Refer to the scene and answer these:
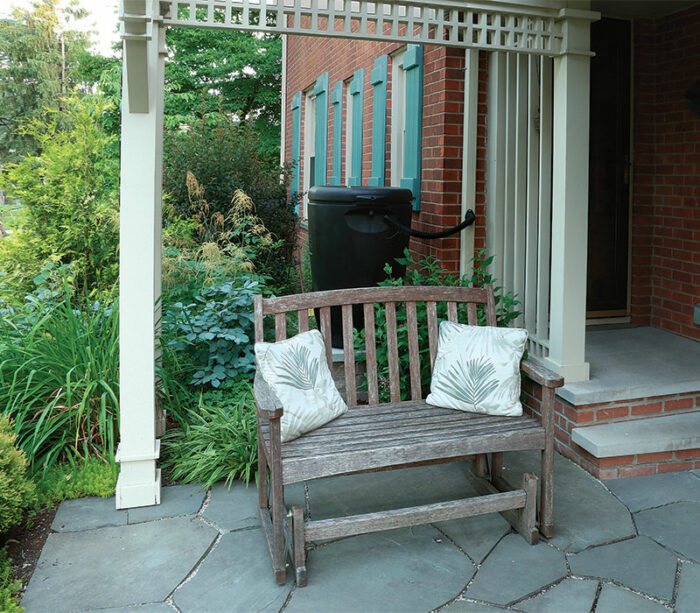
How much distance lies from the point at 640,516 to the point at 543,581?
79 cm

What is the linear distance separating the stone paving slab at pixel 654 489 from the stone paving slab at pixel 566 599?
76cm

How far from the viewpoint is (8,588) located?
263cm

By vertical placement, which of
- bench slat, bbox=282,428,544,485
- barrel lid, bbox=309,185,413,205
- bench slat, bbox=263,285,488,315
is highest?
barrel lid, bbox=309,185,413,205

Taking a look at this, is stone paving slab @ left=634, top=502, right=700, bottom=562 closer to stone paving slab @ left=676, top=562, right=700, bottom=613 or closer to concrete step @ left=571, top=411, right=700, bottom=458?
stone paving slab @ left=676, top=562, right=700, bottom=613

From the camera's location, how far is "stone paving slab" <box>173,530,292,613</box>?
255cm

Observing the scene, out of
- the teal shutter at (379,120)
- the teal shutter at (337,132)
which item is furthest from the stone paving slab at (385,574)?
the teal shutter at (337,132)

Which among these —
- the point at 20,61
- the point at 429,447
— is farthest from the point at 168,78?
the point at 429,447

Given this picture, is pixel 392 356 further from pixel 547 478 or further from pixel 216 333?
pixel 216 333

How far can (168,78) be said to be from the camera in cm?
1773

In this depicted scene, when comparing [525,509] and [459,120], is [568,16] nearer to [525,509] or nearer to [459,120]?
[459,120]

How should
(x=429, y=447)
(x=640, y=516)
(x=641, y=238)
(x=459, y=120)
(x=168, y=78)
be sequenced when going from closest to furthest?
1. (x=429, y=447)
2. (x=640, y=516)
3. (x=459, y=120)
4. (x=641, y=238)
5. (x=168, y=78)

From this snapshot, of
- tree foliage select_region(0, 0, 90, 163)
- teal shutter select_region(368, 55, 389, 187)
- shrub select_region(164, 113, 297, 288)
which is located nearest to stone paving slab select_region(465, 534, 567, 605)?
teal shutter select_region(368, 55, 389, 187)

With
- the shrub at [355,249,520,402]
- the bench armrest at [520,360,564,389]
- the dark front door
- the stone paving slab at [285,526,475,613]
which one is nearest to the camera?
the stone paving slab at [285,526,475,613]

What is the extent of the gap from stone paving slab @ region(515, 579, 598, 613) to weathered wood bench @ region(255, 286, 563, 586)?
1.06 feet
